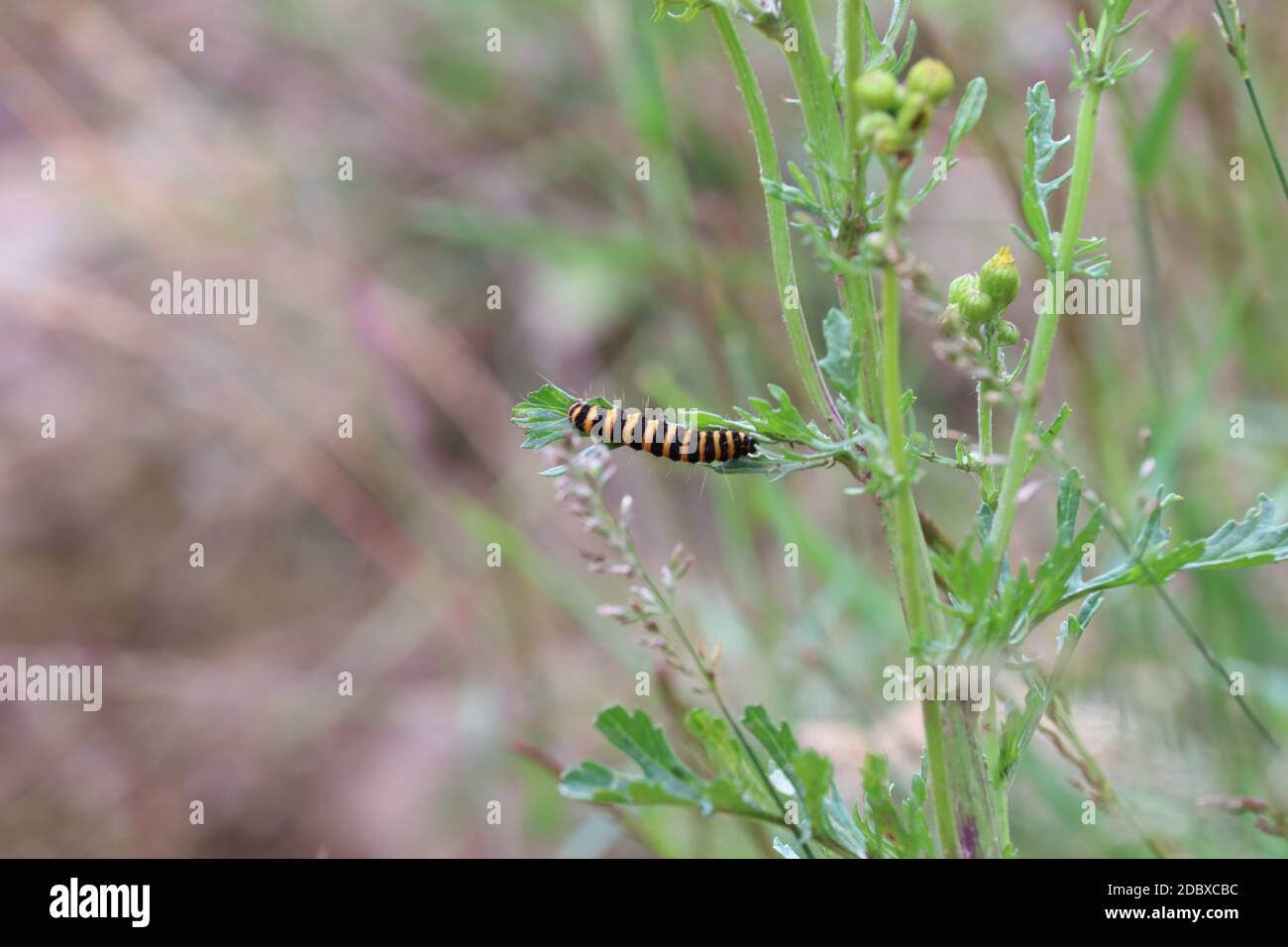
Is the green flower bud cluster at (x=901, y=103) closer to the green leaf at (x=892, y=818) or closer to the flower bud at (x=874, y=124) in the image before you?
the flower bud at (x=874, y=124)

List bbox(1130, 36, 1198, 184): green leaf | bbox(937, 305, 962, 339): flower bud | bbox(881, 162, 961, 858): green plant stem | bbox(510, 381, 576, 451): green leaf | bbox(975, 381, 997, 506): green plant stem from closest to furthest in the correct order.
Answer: bbox(881, 162, 961, 858): green plant stem → bbox(937, 305, 962, 339): flower bud → bbox(975, 381, 997, 506): green plant stem → bbox(510, 381, 576, 451): green leaf → bbox(1130, 36, 1198, 184): green leaf

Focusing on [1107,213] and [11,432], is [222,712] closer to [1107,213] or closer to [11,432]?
[11,432]

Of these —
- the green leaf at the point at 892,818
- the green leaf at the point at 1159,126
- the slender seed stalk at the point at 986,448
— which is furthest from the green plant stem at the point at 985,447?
the green leaf at the point at 1159,126

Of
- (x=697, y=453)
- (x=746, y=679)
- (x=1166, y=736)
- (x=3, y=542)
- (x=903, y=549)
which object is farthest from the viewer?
(x=3, y=542)

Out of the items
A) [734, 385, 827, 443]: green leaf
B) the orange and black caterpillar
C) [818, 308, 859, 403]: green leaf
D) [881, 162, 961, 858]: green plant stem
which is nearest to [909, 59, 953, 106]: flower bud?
[881, 162, 961, 858]: green plant stem

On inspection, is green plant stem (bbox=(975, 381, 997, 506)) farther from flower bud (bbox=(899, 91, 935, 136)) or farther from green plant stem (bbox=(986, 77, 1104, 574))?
flower bud (bbox=(899, 91, 935, 136))
